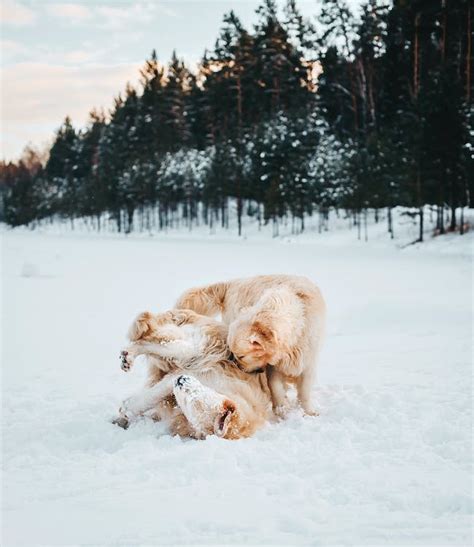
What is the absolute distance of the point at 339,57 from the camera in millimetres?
59500

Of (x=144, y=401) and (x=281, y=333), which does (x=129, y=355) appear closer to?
(x=144, y=401)

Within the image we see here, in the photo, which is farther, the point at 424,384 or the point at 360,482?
the point at 424,384

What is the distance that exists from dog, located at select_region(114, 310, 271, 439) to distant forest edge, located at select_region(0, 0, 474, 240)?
30.2 m

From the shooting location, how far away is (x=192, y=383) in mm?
3426

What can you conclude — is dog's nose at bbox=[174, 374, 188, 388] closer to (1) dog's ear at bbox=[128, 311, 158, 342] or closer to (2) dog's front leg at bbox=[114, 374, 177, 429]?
(2) dog's front leg at bbox=[114, 374, 177, 429]

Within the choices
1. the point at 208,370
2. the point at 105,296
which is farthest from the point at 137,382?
the point at 105,296

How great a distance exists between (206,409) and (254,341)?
24.1 inches

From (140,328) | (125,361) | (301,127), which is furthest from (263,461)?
(301,127)

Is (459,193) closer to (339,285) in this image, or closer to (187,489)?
(339,285)

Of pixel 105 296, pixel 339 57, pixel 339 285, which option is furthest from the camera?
pixel 339 57

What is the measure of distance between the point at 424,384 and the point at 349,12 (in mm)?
56122

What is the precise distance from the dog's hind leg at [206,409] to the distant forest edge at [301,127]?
101 ft

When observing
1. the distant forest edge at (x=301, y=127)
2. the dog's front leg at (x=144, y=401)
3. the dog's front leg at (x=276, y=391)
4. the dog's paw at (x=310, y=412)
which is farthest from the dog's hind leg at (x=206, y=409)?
the distant forest edge at (x=301, y=127)

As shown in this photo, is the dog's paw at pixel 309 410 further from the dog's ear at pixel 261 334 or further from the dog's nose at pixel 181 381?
the dog's nose at pixel 181 381
